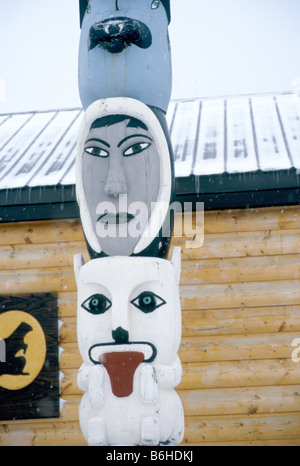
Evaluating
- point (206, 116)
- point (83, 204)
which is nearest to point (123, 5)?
point (83, 204)

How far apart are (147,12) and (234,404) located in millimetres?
3904

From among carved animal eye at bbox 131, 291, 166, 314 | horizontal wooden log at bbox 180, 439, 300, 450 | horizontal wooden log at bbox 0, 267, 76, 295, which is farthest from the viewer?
horizontal wooden log at bbox 0, 267, 76, 295

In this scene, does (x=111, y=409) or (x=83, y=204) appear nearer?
(x=111, y=409)

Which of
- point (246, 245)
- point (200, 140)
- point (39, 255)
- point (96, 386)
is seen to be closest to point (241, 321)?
point (246, 245)

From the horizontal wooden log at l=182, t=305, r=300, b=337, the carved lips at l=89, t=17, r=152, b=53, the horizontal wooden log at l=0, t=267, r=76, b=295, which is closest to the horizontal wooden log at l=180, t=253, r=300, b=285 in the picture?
the horizontal wooden log at l=182, t=305, r=300, b=337

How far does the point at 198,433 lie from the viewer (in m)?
6.13

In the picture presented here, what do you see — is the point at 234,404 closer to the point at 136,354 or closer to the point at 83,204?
the point at 136,354

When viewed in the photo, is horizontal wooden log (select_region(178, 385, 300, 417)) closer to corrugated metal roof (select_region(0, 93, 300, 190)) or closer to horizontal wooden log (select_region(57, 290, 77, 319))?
horizontal wooden log (select_region(57, 290, 77, 319))

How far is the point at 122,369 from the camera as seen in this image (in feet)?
12.7

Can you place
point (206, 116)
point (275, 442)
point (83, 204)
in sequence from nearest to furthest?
point (83, 204) < point (275, 442) < point (206, 116)

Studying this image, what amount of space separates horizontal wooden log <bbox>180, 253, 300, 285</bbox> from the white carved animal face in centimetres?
228

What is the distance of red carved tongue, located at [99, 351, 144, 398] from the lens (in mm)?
3873

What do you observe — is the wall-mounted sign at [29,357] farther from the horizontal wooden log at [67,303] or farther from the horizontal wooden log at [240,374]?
the horizontal wooden log at [240,374]

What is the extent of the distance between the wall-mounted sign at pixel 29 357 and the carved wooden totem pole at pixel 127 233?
2356 millimetres
